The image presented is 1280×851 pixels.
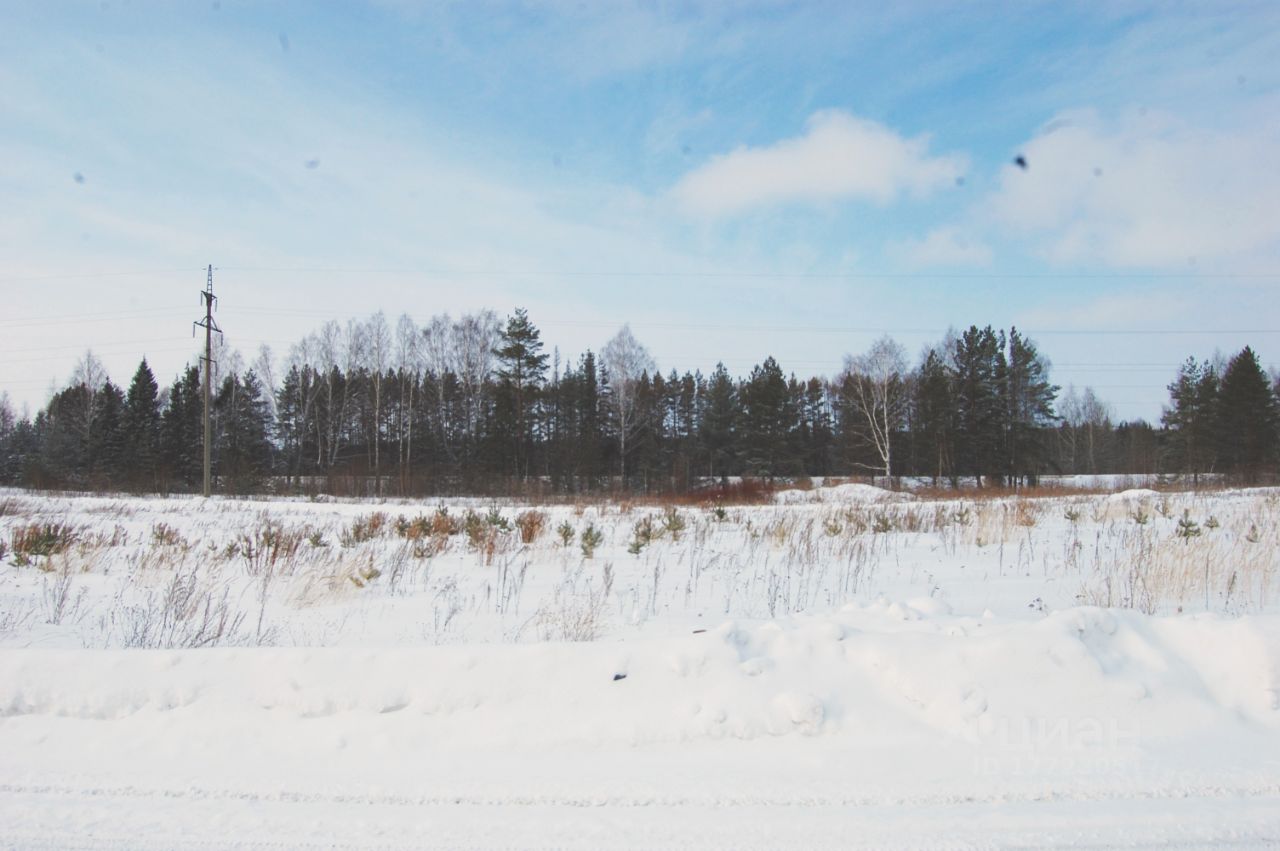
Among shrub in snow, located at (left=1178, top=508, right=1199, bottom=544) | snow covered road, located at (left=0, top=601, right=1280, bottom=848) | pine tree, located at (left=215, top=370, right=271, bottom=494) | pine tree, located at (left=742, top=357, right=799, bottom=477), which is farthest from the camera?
pine tree, located at (left=215, top=370, right=271, bottom=494)

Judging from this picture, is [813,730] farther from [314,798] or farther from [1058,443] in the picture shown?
[1058,443]

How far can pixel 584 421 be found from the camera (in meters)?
54.4

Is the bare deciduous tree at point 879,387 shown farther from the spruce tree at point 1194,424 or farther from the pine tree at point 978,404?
the spruce tree at point 1194,424

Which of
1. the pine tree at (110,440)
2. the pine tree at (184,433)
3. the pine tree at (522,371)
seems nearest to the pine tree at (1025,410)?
the pine tree at (522,371)

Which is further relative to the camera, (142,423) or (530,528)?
(142,423)

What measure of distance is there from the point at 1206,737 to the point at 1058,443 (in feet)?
275

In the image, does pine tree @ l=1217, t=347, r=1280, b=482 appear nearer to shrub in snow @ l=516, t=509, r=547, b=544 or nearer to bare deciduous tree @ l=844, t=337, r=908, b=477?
bare deciduous tree @ l=844, t=337, r=908, b=477

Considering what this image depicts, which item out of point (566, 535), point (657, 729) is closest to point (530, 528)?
point (566, 535)

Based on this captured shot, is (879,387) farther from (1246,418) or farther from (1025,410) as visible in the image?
(1246,418)

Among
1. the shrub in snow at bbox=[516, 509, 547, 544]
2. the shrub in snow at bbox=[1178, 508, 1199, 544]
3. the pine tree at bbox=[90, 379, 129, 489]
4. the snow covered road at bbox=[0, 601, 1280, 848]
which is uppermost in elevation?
the pine tree at bbox=[90, 379, 129, 489]

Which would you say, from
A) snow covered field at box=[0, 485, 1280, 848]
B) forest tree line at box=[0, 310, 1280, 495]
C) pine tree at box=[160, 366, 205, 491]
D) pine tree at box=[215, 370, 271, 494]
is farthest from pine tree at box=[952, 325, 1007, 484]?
pine tree at box=[160, 366, 205, 491]

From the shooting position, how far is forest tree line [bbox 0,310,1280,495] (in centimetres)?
4573

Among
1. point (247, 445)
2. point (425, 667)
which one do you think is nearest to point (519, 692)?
point (425, 667)

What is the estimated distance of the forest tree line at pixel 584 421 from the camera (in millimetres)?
45728
